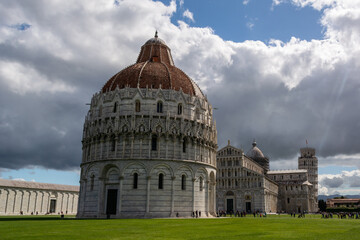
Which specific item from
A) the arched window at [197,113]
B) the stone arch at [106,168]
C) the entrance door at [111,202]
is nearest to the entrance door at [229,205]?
the arched window at [197,113]

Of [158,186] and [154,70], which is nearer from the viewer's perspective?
[158,186]

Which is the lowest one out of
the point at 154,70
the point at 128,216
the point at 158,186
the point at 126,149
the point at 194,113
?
the point at 128,216

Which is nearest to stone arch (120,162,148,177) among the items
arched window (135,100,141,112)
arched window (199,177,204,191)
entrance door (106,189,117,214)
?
entrance door (106,189,117,214)

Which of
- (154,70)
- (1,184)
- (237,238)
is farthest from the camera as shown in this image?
(1,184)

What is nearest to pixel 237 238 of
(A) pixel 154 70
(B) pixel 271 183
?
(A) pixel 154 70

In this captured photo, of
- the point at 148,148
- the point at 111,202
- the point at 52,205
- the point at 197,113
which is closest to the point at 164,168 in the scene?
the point at 148,148

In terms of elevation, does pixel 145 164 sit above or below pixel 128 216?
above

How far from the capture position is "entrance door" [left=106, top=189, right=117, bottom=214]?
Result: 4812 cm

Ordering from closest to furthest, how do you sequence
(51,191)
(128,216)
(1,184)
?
(128,216) < (1,184) < (51,191)

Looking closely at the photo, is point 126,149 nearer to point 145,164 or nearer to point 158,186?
point 145,164

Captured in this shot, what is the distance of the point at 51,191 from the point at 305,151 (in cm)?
11933

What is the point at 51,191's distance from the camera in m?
85.5

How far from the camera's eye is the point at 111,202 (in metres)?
48.3

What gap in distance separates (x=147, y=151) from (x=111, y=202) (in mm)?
8507
